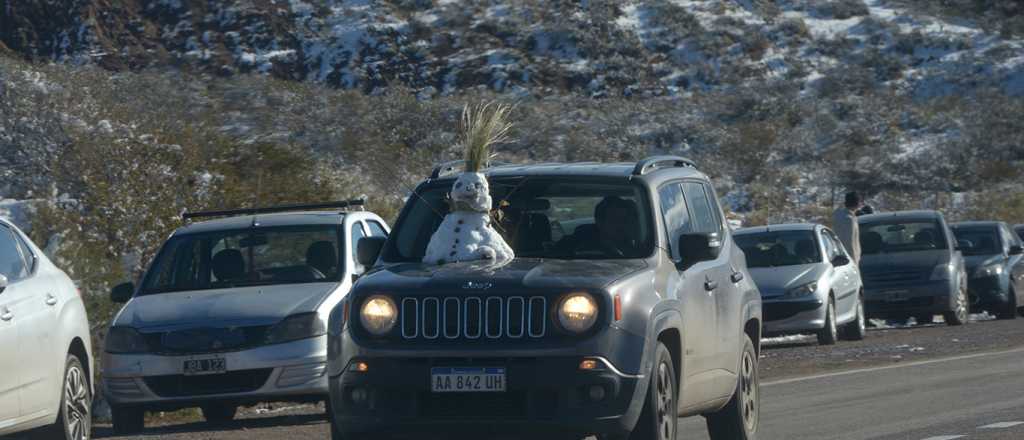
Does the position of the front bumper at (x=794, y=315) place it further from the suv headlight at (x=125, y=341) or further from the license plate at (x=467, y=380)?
the license plate at (x=467, y=380)

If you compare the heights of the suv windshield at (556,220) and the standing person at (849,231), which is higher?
the suv windshield at (556,220)

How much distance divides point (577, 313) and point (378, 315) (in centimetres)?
98

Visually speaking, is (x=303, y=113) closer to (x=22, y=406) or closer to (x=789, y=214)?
(x=789, y=214)

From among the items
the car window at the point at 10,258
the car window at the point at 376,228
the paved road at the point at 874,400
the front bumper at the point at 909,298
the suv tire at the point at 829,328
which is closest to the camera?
the car window at the point at 10,258

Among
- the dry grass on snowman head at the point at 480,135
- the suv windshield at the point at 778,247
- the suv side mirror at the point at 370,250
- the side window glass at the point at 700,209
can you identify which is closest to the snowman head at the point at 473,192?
the dry grass on snowman head at the point at 480,135

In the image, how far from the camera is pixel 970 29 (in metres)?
63.8

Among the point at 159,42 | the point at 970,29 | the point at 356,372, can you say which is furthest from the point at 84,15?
the point at 356,372

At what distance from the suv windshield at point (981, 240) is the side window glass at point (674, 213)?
18.5 m

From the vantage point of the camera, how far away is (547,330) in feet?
27.4

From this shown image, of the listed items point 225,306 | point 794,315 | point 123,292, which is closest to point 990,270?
point 794,315

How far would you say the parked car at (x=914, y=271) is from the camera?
24.7 metres

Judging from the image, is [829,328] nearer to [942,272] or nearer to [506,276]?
[942,272]

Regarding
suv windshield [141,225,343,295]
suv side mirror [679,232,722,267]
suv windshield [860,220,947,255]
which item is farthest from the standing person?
suv side mirror [679,232,722,267]

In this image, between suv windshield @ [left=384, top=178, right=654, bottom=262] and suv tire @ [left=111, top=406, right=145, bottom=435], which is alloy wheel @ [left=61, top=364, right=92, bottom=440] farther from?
suv windshield @ [left=384, top=178, right=654, bottom=262]
